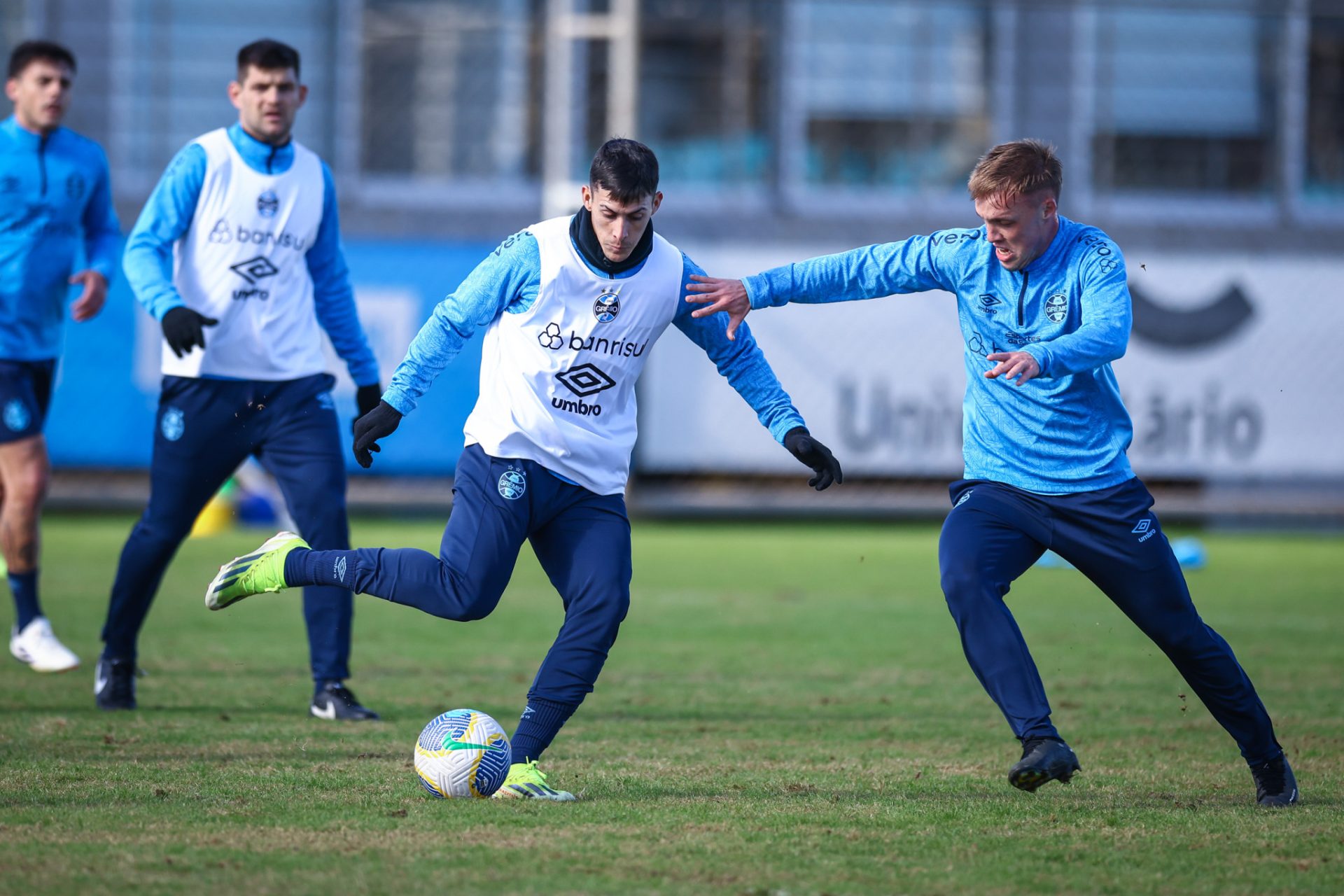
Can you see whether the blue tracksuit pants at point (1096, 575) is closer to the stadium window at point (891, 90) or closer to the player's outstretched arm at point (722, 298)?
the player's outstretched arm at point (722, 298)

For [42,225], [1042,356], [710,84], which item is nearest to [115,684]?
[42,225]

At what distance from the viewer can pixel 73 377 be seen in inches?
583

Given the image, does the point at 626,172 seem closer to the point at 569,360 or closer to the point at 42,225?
the point at 569,360

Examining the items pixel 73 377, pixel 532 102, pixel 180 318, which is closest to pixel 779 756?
pixel 180 318

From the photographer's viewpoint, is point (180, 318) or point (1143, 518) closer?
point (1143, 518)

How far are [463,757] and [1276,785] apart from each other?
243 cm

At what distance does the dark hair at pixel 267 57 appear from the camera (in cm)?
625

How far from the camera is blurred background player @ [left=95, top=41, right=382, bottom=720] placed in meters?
A: 6.32

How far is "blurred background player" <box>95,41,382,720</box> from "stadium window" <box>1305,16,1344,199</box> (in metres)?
16.4

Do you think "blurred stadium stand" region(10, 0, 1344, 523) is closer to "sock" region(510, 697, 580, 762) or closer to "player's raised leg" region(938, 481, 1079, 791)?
"player's raised leg" region(938, 481, 1079, 791)

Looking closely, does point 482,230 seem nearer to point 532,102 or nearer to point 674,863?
point 532,102

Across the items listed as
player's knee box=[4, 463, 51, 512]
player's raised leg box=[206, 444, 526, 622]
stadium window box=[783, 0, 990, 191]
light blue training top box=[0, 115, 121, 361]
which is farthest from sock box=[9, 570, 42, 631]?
stadium window box=[783, 0, 990, 191]

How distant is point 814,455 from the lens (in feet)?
16.8

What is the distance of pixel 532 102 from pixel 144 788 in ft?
51.6
